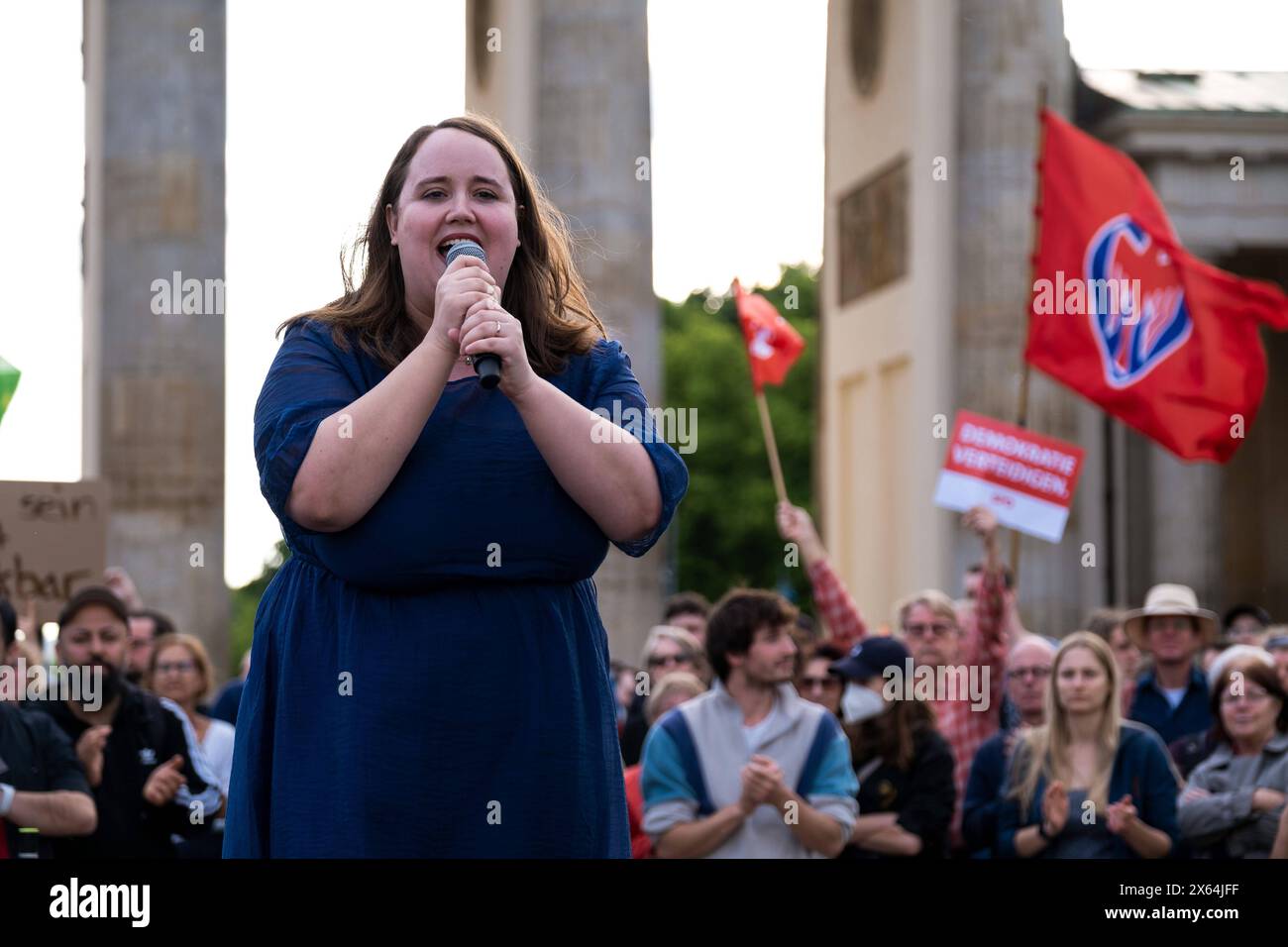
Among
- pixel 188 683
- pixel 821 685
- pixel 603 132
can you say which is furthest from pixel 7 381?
pixel 603 132

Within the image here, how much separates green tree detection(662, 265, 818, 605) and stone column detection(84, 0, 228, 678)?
4171 cm

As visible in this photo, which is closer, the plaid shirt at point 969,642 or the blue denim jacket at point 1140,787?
the blue denim jacket at point 1140,787

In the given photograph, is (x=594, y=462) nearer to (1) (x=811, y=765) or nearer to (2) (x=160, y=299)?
(1) (x=811, y=765)

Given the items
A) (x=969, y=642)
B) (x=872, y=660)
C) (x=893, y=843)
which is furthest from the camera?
(x=969, y=642)

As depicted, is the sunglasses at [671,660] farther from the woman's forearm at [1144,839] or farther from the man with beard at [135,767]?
the woman's forearm at [1144,839]

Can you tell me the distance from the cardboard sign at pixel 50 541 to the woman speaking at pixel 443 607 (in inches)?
422

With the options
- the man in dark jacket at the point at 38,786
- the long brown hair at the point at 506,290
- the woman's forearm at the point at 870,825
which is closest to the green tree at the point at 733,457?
the woman's forearm at the point at 870,825

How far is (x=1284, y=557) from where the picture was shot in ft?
144

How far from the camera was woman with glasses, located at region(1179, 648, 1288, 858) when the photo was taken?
1141 cm

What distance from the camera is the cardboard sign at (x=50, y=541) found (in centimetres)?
1463

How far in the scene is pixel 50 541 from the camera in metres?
14.8

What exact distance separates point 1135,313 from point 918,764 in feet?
26.4

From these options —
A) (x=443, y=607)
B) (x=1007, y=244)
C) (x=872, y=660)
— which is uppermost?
(x=1007, y=244)
